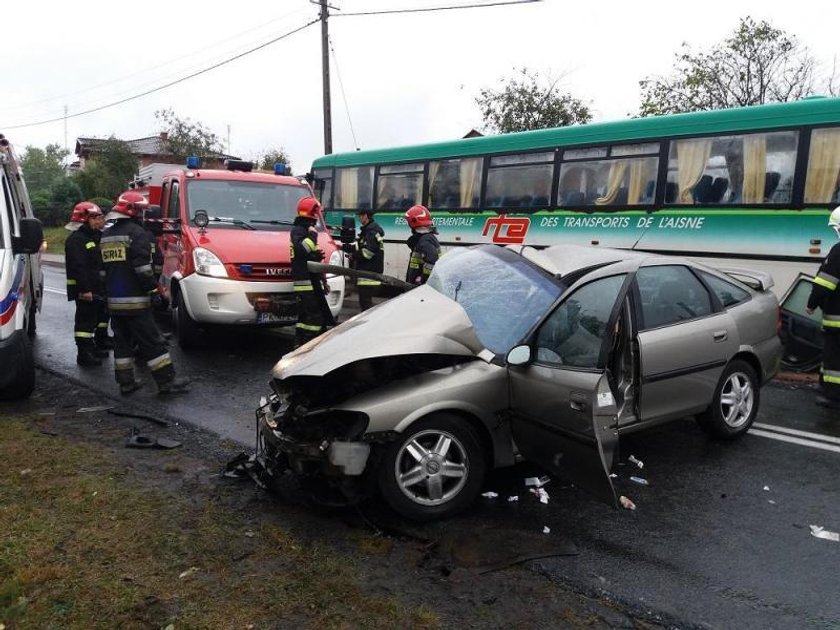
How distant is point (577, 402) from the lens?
3.38m

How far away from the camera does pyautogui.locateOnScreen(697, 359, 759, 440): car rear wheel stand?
486cm

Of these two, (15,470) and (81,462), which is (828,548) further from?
(15,470)

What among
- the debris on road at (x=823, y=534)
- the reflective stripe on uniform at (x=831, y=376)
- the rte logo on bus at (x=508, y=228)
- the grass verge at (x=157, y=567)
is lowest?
the grass verge at (x=157, y=567)

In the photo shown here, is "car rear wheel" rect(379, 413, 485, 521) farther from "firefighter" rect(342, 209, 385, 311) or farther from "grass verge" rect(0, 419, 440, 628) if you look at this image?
"firefighter" rect(342, 209, 385, 311)

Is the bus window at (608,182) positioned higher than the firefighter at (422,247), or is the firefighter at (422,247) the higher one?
the bus window at (608,182)

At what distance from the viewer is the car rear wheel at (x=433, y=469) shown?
3.60 m

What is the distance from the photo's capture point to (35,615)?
276cm

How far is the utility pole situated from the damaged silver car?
54.5 ft

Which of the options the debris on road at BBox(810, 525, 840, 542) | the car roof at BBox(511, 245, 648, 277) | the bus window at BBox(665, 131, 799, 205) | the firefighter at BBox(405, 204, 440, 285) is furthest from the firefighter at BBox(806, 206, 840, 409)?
the firefighter at BBox(405, 204, 440, 285)

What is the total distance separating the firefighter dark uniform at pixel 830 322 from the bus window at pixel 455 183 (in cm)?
696

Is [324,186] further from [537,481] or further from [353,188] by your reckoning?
[537,481]

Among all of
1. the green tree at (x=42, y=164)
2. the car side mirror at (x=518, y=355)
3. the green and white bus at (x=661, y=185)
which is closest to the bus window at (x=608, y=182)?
the green and white bus at (x=661, y=185)

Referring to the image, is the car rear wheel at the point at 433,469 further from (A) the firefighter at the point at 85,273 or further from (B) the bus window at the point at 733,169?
(B) the bus window at the point at 733,169

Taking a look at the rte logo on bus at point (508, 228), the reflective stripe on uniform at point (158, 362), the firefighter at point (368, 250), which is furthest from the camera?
the rte logo on bus at point (508, 228)
